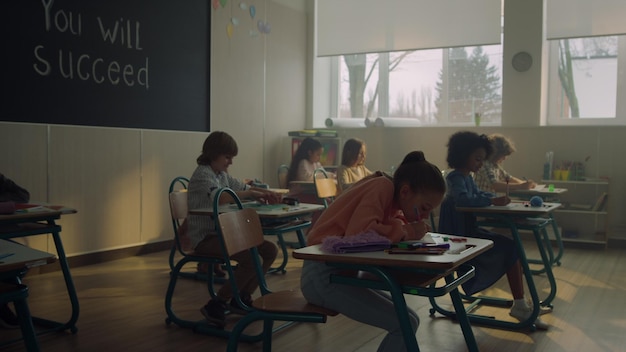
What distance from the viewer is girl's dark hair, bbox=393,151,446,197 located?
2041 mm

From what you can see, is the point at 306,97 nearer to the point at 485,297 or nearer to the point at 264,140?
the point at 264,140

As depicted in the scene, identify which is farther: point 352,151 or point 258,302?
point 352,151

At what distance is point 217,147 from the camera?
3.65 meters

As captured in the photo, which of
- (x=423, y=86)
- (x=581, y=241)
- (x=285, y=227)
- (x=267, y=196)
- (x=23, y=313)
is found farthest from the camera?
(x=423, y=86)

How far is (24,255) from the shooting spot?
183 centimetres

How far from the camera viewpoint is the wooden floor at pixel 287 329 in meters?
2.94

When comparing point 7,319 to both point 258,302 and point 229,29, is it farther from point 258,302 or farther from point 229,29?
point 229,29

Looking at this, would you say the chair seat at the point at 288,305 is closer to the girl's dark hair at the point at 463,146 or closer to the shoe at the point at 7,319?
the girl's dark hair at the point at 463,146

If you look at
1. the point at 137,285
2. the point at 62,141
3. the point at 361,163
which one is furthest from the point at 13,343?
the point at 361,163

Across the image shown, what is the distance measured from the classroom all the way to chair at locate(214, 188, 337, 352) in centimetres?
247

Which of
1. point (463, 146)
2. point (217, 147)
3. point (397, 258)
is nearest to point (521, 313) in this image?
point (463, 146)

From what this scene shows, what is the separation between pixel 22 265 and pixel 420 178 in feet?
4.25

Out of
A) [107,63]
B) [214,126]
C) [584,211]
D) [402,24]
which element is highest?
[402,24]

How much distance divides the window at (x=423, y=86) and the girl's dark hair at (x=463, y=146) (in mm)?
3678
